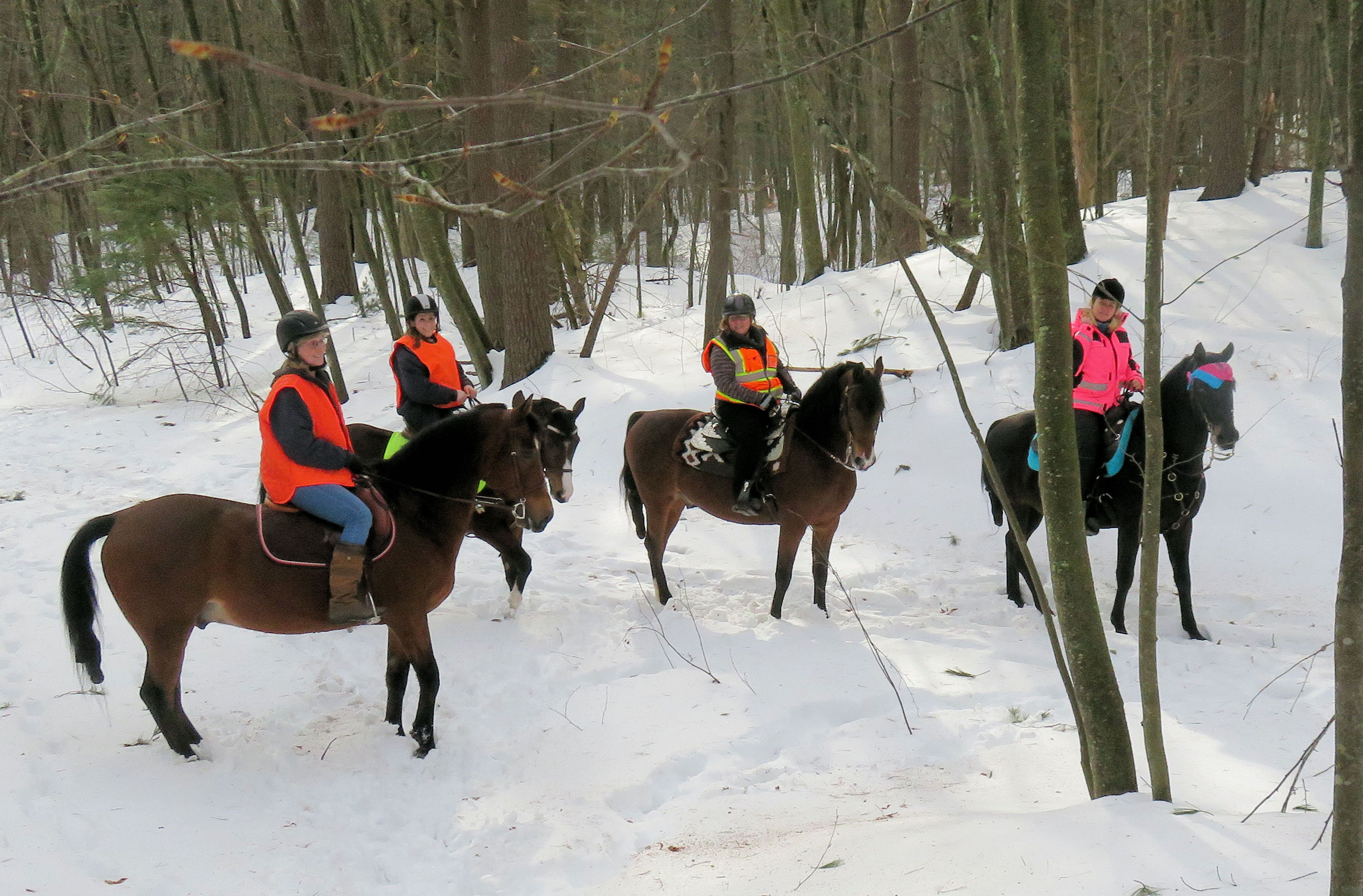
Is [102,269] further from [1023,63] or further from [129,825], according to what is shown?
[1023,63]

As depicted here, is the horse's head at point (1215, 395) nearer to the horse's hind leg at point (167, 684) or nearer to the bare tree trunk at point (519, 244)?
the horse's hind leg at point (167, 684)

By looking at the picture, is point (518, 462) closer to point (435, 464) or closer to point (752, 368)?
point (435, 464)

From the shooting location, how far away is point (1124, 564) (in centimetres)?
667

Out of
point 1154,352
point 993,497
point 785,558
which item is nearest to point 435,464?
point 785,558

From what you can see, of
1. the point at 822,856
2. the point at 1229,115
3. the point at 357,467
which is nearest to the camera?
the point at 822,856

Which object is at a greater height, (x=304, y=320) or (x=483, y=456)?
(x=304, y=320)

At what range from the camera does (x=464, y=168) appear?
12789 mm

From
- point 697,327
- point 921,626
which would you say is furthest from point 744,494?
point 697,327

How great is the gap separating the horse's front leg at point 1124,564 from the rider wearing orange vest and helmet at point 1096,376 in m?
0.20

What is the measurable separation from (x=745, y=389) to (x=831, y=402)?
2.13ft

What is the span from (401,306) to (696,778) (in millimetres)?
16332

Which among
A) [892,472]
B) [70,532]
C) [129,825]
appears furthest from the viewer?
[892,472]

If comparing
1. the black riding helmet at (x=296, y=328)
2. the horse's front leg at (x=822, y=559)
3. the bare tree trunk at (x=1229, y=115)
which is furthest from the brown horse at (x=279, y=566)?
the bare tree trunk at (x=1229, y=115)

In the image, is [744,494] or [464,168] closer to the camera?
[744,494]
